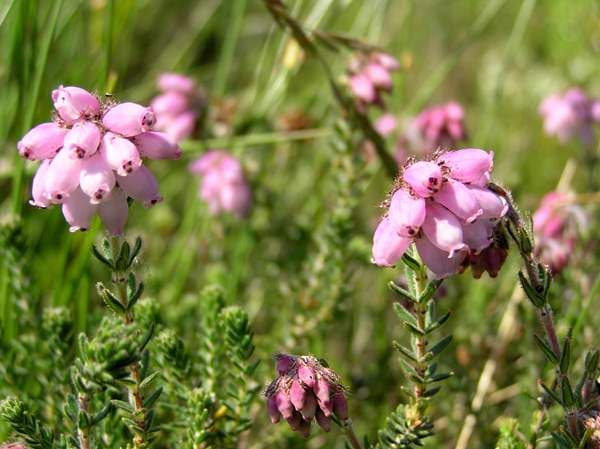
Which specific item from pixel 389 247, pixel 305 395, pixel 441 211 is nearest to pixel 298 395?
pixel 305 395

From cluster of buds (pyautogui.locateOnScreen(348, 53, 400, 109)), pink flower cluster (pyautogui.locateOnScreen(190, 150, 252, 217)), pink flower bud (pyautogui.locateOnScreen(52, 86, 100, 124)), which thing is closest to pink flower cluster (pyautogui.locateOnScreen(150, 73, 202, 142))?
pink flower cluster (pyautogui.locateOnScreen(190, 150, 252, 217))

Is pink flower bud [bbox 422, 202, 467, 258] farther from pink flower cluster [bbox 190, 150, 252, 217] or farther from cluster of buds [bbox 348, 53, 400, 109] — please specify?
pink flower cluster [bbox 190, 150, 252, 217]

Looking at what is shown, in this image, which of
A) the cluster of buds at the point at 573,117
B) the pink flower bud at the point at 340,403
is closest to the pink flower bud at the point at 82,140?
the pink flower bud at the point at 340,403

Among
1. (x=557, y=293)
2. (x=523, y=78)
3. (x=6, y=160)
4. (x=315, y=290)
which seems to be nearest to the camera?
(x=557, y=293)

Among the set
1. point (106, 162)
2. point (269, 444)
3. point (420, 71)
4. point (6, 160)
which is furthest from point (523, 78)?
point (106, 162)

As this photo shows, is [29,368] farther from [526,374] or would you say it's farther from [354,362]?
[526,374]

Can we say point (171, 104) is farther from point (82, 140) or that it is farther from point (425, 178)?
point (425, 178)
